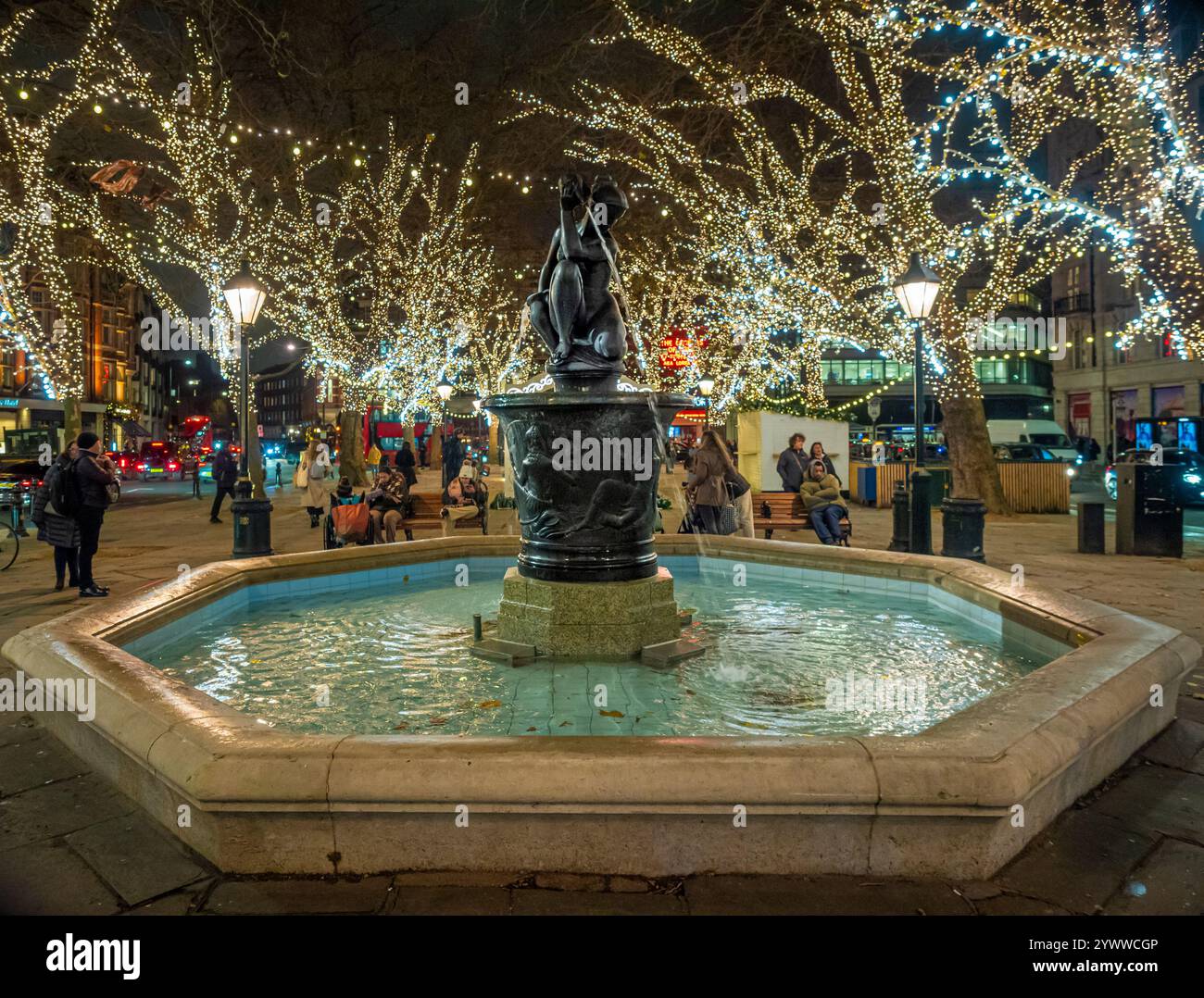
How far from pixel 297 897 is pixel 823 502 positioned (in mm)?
9487

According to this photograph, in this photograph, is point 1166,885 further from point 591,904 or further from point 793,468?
point 793,468

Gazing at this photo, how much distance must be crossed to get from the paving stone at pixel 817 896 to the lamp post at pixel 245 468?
8.33 metres

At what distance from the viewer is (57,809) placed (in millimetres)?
3250

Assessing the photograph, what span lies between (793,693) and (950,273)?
14.5 metres

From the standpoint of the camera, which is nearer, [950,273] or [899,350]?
[950,273]

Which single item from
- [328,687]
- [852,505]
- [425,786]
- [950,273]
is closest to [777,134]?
[950,273]

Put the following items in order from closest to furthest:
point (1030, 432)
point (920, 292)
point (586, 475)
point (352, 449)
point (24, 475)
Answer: point (586, 475) < point (920, 292) < point (24, 475) < point (352, 449) < point (1030, 432)

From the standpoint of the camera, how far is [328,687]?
4.68m

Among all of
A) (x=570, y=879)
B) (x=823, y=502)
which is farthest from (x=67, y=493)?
(x=823, y=502)

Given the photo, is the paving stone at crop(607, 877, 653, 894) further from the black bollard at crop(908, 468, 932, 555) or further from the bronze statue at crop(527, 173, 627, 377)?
the black bollard at crop(908, 468, 932, 555)

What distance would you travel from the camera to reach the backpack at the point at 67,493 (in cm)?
841

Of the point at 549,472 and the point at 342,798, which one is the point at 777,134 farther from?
the point at 342,798

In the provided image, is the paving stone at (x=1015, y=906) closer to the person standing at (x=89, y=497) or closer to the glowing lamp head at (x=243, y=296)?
the person standing at (x=89, y=497)

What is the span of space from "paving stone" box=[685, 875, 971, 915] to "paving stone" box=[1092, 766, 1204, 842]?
3.54ft
